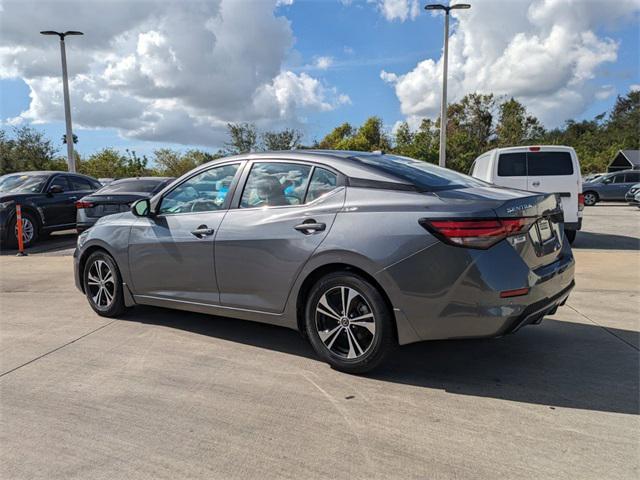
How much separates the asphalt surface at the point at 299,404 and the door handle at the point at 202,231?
983 millimetres

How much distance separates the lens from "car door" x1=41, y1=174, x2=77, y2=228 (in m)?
11.7

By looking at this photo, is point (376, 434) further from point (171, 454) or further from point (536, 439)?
point (171, 454)

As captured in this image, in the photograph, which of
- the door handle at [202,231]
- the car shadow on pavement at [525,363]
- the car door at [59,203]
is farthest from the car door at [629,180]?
the door handle at [202,231]

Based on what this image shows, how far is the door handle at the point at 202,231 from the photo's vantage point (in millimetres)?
4398

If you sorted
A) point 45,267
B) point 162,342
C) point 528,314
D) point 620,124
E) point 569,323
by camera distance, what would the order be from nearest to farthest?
point 528,314, point 162,342, point 569,323, point 45,267, point 620,124

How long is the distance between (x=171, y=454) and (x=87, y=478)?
1.36ft

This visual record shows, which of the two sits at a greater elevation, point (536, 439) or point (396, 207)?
point (396, 207)

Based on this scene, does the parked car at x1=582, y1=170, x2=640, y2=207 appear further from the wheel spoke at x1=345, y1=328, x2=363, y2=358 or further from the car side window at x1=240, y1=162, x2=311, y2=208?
the wheel spoke at x1=345, y1=328, x2=363, y2=358

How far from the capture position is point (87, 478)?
8.39 feet

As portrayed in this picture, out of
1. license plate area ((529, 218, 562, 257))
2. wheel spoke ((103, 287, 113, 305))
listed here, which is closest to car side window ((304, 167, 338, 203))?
license plate area ((529, 218, 562, 257))

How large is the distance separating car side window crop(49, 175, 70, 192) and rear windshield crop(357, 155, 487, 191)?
10.1 metres

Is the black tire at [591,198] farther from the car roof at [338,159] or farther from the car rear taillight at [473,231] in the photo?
the car rear taillight at [473,231]

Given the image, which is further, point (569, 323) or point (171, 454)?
point (569, 323)

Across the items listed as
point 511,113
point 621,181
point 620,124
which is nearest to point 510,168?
point 621,181
